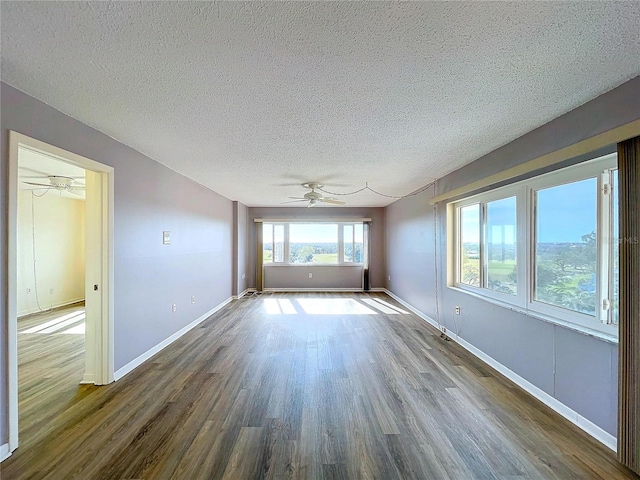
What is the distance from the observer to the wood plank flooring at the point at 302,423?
66.9 inches

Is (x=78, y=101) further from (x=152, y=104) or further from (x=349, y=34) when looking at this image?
(x=349, y=34)

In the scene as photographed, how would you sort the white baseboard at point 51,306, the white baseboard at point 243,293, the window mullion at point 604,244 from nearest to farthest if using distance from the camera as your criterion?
the window mullion at point 604,244 < the white baseboard at point 51,306 < the white baseboard at point 243,293

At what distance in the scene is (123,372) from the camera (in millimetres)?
2875

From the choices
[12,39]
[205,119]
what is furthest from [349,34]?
[12,39]

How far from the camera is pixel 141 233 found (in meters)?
3.19

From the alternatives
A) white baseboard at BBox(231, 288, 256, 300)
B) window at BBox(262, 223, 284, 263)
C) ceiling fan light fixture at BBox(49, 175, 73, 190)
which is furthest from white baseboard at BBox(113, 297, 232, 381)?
window at BBox(262, 223, 284, 263)

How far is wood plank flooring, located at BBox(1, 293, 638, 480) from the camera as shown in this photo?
170 centimetres

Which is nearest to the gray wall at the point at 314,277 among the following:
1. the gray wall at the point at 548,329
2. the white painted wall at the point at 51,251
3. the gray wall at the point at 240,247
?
the gray wall at the point at 240,247

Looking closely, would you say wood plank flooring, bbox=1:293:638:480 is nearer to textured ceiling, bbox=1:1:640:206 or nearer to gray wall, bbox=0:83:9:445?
gray wall, bbox=0:83:9:445

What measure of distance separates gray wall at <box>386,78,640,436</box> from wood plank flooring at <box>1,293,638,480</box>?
0.71ft

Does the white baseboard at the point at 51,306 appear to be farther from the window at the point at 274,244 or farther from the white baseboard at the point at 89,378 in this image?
the window at the point at 274,244

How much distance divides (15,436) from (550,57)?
379cm

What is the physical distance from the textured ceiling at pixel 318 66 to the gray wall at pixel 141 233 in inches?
7.2

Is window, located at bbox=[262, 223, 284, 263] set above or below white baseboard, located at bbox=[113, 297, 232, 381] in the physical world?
above
